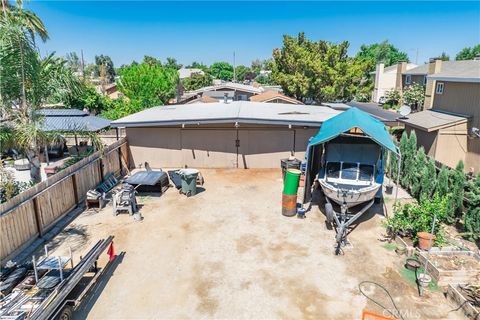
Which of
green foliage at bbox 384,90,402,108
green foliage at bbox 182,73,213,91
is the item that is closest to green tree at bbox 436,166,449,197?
green foliage at bbox 384,90,402,108

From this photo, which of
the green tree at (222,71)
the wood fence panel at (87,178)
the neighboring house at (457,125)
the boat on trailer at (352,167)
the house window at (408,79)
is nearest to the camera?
the boat on trailer at (352,167)

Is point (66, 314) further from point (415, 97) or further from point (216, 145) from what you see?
point (415, 97)

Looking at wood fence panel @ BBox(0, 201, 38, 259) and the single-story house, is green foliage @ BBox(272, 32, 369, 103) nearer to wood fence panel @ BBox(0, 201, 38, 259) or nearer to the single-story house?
the single-story house

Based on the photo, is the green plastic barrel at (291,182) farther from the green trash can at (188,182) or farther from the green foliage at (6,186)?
the green foliage at (6,186)

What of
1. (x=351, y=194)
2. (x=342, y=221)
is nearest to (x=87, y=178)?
(x=342, y=221)

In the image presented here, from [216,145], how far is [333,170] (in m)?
7.76

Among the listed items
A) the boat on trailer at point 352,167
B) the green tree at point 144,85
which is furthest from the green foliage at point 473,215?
the green tree at point 144,85

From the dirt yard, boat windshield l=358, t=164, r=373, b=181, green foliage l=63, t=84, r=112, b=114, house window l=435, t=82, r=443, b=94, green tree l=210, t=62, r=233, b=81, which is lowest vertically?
the dirt yard

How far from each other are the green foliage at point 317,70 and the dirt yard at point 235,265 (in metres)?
24.6

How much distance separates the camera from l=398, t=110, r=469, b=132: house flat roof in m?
18.0

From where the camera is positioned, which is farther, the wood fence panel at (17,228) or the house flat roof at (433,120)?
the house flat roof at (433,120)

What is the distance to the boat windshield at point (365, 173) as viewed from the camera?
1202 cm

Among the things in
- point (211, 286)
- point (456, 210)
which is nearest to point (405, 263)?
point (456, 210)

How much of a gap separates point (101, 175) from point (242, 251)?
8.37 meters
